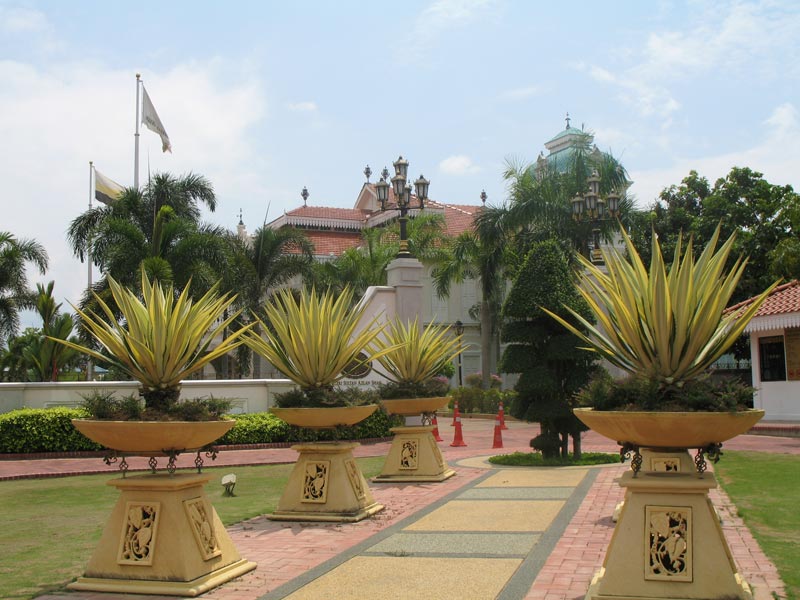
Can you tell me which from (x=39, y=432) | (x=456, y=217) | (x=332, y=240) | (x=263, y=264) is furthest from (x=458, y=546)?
(x=456, y=217)

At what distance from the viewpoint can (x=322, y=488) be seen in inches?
374

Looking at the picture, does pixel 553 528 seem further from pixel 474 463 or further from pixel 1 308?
pixel 1 308

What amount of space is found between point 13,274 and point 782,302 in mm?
27340

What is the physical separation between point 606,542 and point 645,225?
989 inches

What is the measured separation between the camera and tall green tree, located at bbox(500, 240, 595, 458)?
1423 cm

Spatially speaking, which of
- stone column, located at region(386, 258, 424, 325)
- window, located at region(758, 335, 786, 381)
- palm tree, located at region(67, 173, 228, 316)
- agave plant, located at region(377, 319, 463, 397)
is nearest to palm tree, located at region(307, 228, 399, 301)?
palm tree, located at region(67, 173, 228, 316)

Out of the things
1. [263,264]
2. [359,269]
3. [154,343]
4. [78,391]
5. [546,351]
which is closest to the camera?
[154,343]

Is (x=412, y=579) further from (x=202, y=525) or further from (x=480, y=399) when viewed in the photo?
(x=480, y=399)

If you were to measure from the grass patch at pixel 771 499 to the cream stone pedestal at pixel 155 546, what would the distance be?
437 cm

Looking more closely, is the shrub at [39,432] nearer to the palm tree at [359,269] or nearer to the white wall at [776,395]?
the palm tree at [359,269]

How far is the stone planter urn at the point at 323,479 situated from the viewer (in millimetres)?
9359

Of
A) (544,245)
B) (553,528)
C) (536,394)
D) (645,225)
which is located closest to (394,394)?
(536,394)

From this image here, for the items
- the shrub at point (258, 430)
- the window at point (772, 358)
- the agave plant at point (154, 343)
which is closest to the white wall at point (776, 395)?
the window at point (772, 358)

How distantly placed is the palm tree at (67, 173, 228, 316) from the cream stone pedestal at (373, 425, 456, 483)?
39.6ft
